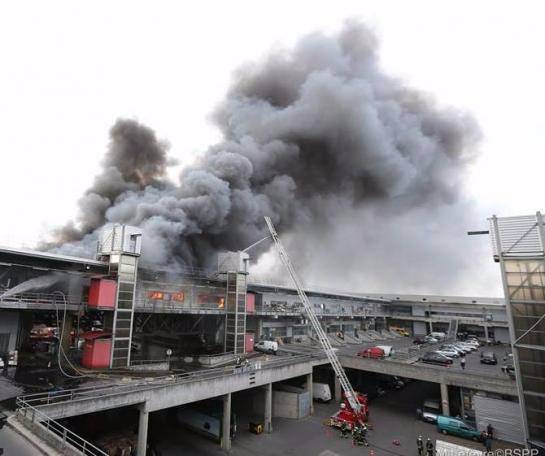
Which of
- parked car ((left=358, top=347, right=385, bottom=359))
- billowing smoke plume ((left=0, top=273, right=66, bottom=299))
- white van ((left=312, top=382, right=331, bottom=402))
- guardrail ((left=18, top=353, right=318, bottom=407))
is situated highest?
billowing smoke plume ((left=0, top=273, right=66, bottom=299))

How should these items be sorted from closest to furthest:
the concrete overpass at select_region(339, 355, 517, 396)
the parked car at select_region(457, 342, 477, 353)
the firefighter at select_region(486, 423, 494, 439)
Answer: the firefighter at select_region(486, 423, 494, 439)
the concrete overpass at select_region(339, 355, 517, 396)
the parked car at select_region(457, 342, 477, 353)

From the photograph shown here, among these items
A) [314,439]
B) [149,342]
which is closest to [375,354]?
[314,439]

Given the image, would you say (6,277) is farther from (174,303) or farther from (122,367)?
(174,303)

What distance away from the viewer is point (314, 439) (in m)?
20.1

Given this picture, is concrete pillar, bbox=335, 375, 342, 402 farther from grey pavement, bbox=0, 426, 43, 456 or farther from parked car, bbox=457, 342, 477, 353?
parked car, bbox=457, 342, 477, 353

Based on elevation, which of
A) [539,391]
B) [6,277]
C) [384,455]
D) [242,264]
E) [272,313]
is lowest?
[384,455]

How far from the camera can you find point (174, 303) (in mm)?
27312

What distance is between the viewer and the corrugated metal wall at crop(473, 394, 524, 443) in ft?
67.6

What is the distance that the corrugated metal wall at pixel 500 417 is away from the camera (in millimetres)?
20594

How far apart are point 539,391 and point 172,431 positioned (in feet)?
66.9

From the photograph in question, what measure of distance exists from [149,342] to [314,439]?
1698cm

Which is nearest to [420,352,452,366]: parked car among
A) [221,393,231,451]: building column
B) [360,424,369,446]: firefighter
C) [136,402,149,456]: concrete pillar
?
[360,424,369,446]: firefighter

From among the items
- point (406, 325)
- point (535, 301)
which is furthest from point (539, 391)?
point (406, 325)

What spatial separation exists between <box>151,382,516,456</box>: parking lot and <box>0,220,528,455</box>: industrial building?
122 cm
